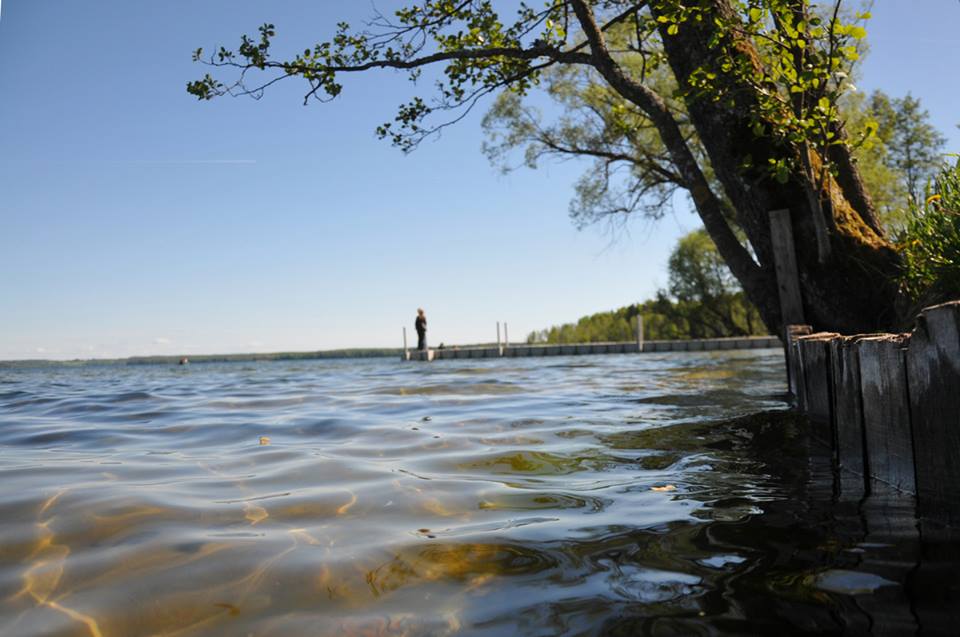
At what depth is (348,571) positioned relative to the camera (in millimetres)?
2250

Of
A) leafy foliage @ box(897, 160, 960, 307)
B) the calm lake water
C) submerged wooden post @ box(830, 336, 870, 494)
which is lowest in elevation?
the calm lake water

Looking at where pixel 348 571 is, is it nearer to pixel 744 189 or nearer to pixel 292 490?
pixel 292 490

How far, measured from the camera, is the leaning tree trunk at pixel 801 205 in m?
7.55

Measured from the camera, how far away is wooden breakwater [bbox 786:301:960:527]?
2.49m

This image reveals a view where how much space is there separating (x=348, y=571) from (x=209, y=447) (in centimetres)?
312

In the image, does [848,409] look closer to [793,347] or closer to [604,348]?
[793,347]

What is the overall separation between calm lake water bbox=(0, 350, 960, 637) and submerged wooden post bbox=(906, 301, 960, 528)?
15 centimetres

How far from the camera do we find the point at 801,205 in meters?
7.98

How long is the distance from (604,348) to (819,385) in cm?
2683

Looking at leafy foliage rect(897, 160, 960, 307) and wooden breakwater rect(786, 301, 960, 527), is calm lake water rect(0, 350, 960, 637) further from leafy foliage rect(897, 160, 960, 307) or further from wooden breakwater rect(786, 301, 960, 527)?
leafy foliage rect(897, 160, 960, 307)

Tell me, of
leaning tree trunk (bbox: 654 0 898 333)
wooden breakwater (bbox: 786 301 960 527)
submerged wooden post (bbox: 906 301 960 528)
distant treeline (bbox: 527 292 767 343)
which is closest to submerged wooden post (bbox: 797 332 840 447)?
wooden breakwater (bbox: 786 301 960 527)

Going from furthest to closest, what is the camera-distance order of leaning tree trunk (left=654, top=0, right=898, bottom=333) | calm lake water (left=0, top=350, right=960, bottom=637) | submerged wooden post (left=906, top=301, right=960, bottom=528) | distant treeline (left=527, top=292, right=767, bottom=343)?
distant treeline (left=527, top=292, right=767, bottom=343) → leaning tree trunk (left=654, top=0, right=898, bottom=333) → submerged wooden post (left=906, top=301, right=960, bottom=528) → calm lake water (left=0, top=350, right=960, bottom=637)

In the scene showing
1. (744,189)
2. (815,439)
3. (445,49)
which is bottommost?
(815,439)

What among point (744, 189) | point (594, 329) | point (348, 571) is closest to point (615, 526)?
point (348, 571)
